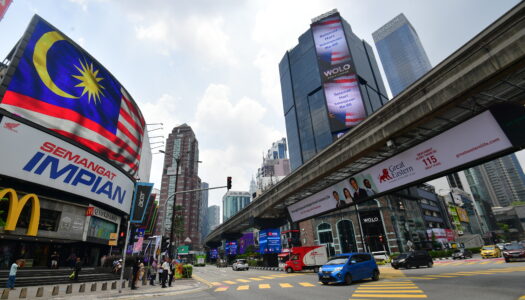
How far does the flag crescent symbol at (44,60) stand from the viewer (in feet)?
79.4

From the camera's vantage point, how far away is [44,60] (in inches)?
982

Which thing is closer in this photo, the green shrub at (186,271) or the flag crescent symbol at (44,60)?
the flag crescent symbol at (44,60)

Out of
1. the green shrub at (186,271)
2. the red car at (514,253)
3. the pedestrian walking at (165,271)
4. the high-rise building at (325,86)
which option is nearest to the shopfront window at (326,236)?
the high-rise building at (325,86)

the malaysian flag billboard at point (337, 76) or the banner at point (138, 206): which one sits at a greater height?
the malaysian flag billboard at point (337, 76)

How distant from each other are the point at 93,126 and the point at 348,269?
Result: 101 feet

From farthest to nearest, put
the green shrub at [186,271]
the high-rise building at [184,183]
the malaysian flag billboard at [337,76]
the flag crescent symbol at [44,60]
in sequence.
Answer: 1. the high-rise building at [184,183]
2. the malaysian flag billboard at [337,76]
3. the green shrub at [186,271]
4. the flag crescent symbol at [44,60]

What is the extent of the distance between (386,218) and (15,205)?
5636 centimetres

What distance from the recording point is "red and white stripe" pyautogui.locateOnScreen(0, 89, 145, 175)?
21.9 meters

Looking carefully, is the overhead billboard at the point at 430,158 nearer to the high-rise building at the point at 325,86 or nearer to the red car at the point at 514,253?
the red car at the point at 514,253

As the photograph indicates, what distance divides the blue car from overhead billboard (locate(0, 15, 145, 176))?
26051mm

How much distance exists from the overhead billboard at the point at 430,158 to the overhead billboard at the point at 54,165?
25.2 meters

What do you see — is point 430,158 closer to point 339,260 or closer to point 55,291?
point 339,260

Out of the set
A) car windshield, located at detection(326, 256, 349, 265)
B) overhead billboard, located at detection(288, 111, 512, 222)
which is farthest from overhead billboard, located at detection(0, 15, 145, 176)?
overhead billboard, located at detection(288, 111, 512, 222)

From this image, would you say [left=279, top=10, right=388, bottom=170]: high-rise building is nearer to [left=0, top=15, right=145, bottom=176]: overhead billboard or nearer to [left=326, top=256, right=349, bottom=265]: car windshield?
[left=0, top=15, right=145, bottom=176]: overhead billboard
